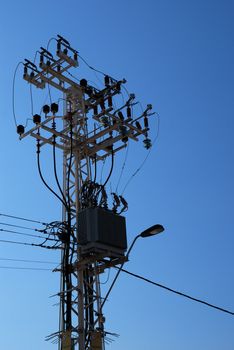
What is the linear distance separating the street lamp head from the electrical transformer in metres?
0.65

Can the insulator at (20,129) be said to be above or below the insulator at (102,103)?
below

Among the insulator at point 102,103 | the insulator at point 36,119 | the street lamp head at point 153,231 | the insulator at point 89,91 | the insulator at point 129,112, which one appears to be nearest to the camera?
the street lamp head at point 153,231

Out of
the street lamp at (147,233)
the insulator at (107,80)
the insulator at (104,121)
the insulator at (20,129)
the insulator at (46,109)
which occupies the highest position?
the insulator at (107,80)

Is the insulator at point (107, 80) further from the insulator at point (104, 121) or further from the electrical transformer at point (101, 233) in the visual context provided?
the electrical transformer at point (101, 233)

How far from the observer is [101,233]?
13.2 metres

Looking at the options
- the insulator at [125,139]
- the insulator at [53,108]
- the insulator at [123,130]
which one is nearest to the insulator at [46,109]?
the insulator at [53,108]

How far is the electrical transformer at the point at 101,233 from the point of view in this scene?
43.0ft

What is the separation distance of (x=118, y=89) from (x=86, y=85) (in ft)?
2.82

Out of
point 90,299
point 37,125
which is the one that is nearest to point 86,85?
point 37,125

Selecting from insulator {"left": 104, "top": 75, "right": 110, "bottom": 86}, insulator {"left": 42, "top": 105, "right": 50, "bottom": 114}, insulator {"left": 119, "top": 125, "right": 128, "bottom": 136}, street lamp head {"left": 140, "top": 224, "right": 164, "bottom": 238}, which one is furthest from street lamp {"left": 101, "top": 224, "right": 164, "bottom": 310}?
insulator {"left": 104, "top": 75, "right": 110, "bottom": 86}

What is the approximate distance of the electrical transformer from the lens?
43.0 feet

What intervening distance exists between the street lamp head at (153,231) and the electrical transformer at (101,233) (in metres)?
0.65

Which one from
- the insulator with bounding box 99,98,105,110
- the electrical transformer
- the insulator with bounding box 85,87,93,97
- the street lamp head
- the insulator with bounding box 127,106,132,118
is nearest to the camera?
the street lamp head

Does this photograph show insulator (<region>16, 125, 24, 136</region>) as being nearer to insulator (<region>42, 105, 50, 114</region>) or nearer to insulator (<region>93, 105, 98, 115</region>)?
insulator (<region>42, 105, 50, 114</region>)
